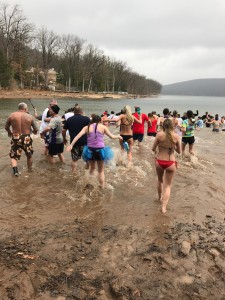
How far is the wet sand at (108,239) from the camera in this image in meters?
3.81

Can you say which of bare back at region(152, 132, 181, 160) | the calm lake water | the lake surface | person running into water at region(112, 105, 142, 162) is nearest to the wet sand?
the calm lake water

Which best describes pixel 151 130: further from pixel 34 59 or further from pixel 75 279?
pixel 34 59

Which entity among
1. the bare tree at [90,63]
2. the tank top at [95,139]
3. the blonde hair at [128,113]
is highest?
the bare tree at [90,63]

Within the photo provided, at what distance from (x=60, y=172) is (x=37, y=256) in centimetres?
457

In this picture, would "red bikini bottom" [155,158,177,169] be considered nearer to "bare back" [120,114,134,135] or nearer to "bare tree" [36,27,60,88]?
"bare back" [120,114,134,135]

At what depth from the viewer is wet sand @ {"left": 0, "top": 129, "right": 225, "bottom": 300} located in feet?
12.5

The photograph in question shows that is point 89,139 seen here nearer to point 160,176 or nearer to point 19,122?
point 160,176

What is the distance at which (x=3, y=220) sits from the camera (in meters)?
5.52

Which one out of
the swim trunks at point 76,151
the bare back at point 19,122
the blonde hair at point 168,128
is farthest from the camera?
the swim trunks at point 76,151

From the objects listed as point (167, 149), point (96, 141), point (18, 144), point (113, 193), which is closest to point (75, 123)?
point (96, 141)

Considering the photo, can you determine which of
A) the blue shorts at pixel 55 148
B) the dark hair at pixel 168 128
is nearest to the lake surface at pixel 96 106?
the blue shorts at pixel 55 148

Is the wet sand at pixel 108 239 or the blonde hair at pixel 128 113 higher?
the blonde hair at pixel 128 113

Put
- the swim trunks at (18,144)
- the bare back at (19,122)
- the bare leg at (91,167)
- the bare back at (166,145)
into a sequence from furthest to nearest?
the swim trunks at (18,144) → the bare back at (19,122) → the bare leg at (91,167) → the bare back at (166,145)

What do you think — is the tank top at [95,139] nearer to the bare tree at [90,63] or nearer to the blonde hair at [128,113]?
the blonde hair at [128,113]
